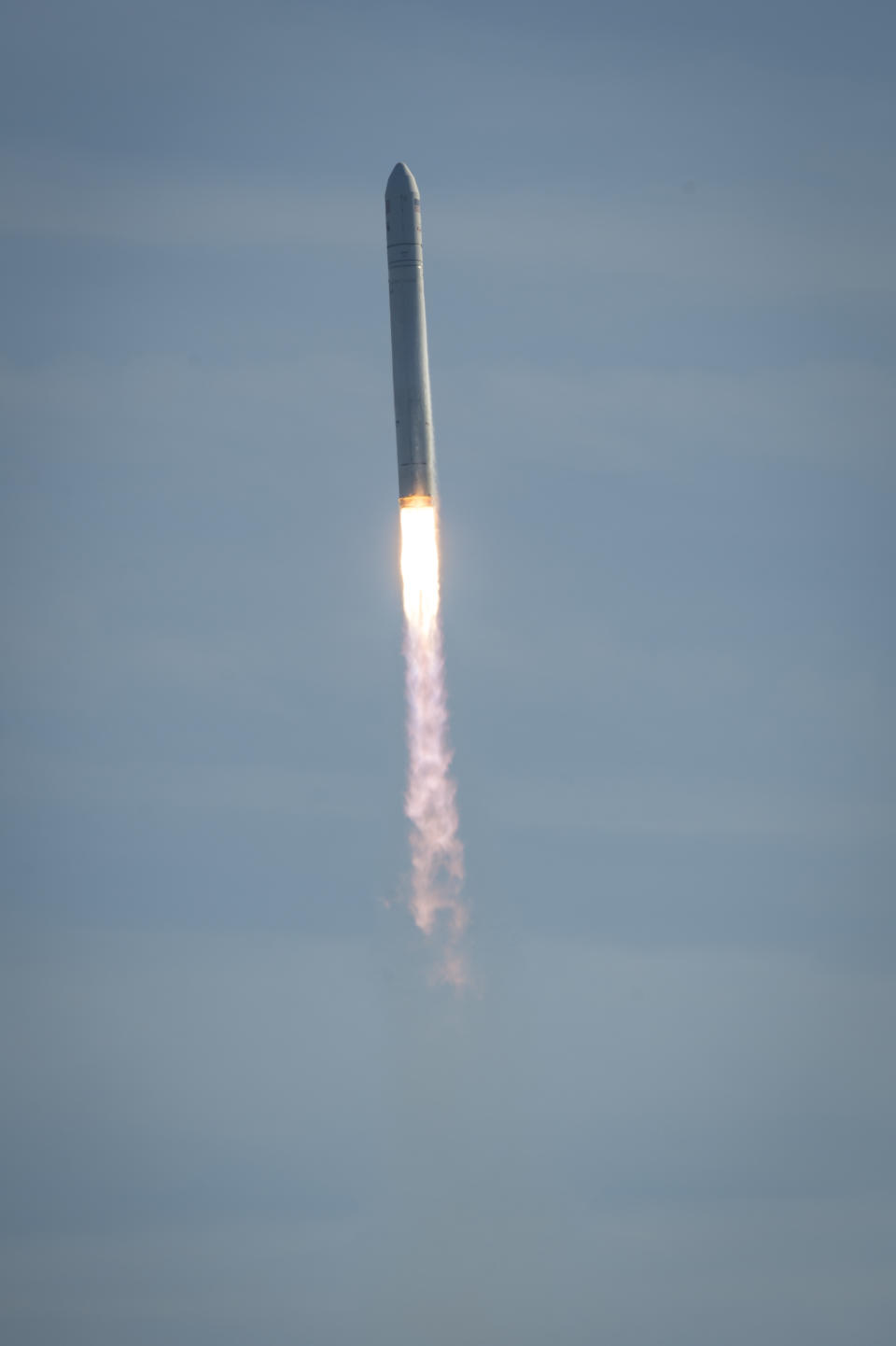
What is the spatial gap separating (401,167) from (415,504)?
39.2ft

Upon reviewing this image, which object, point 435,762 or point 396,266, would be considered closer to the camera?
point 396,266

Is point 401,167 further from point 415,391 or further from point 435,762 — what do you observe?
point 435,762

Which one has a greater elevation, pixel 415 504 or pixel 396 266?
pixel 396 266

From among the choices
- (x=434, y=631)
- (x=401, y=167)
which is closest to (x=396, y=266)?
(x=401, y=167)

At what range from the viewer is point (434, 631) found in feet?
326

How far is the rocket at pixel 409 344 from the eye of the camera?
299 feet

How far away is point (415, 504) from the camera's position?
90938 mm

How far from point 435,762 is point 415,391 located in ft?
54.1

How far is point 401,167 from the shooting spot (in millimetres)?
93375

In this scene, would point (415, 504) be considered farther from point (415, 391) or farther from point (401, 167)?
point (401, 167)

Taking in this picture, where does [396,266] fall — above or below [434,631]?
above

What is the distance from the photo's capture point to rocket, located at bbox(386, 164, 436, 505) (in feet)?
299

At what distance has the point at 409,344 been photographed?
9181 cm

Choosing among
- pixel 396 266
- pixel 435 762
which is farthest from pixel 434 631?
pixel 396 266
